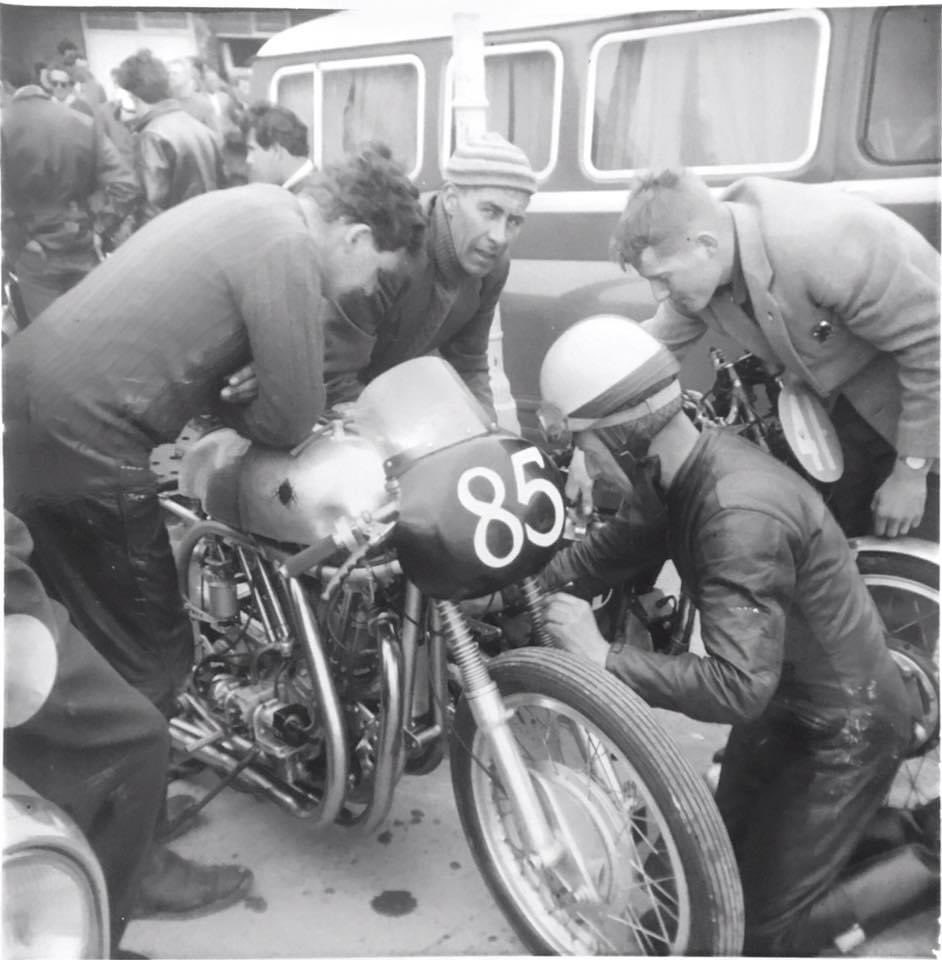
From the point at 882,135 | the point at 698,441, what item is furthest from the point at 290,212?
the point at 882,135

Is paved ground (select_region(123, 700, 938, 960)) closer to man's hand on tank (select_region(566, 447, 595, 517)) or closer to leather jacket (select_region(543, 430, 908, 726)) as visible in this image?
leather jacket (select_region(543, 430, 908, 726))

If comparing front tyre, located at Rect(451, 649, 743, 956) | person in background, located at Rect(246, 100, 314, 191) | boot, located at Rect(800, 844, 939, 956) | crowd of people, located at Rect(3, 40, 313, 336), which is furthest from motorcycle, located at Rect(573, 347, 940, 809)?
crowd of people, located at Rect(3, 40, 313, 336)

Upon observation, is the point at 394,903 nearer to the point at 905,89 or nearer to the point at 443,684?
the point at 443,684

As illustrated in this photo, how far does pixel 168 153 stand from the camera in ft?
5.92

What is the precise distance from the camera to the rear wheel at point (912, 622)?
1.79m

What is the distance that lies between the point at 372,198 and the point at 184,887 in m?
1.30

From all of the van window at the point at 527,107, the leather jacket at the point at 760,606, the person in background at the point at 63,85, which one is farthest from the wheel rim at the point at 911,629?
the person in background at the point at 63,85

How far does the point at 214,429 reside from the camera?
180cm

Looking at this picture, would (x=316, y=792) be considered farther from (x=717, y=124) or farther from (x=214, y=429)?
(x=717, y=124)

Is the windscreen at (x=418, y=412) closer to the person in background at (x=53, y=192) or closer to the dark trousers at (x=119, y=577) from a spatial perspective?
the dark trousers at (x=119, y=577)

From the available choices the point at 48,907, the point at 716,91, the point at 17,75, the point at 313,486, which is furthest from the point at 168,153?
the point at 48,907

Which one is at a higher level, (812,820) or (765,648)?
(765,648)

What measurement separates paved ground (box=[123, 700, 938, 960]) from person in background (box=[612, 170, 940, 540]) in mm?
837

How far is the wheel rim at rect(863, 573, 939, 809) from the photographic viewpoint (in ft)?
6.13
